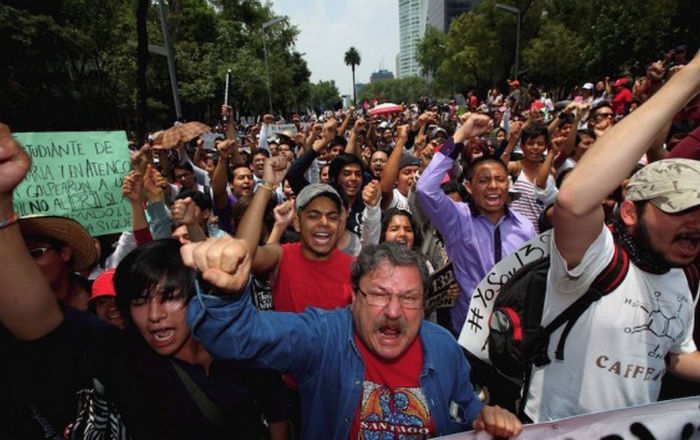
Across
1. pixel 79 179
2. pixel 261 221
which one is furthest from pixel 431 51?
pixel 261 221

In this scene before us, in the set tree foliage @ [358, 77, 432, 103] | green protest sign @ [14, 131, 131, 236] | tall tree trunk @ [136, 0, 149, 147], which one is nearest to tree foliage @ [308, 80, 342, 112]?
tree foliage @ [358, 77, 432, 103]

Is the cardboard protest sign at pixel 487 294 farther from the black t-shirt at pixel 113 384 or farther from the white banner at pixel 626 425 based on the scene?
the black t-shirt at pixel 113 384

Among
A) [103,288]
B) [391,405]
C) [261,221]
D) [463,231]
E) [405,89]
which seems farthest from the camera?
[405,89]

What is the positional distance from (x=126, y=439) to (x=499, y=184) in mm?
2510

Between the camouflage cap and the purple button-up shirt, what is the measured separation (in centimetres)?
124

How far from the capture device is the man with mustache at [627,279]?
1356mm

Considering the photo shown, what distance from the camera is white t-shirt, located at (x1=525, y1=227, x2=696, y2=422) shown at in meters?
1.57

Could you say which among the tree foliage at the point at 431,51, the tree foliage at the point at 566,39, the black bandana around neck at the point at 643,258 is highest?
the tree foliage at the point at 431,51

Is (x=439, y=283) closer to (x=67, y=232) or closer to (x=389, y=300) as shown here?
(x=389, y=300)

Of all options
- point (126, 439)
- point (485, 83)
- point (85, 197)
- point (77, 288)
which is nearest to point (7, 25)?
point (85, 197)

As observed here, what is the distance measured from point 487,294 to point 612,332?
2.12 feet

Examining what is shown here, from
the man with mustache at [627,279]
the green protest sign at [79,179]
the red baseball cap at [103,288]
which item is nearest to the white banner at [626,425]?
the man with mustache at [627,279]

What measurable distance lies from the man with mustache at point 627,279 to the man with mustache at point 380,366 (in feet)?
1.15

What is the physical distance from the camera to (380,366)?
5.46 ft
